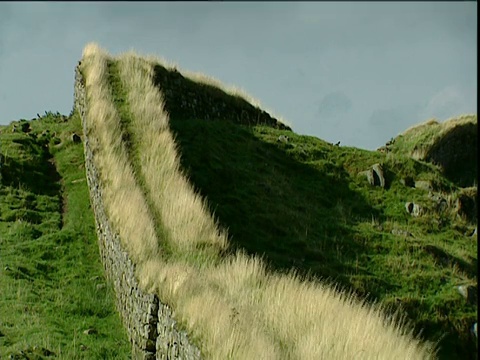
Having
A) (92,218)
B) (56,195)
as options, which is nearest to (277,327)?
(92,218)

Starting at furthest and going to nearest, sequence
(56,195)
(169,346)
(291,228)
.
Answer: (56,195)
(291,228)
(169,346)

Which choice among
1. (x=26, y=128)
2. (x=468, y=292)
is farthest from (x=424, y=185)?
(x=26, y=128)

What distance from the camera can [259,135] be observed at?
22.3m

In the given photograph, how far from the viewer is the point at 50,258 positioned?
14.8 meters

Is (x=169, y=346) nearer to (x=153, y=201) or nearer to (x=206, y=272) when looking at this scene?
(x=206, y=272)

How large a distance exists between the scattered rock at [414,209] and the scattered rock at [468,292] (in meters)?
4.57

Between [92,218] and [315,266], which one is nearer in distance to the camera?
[315,266]

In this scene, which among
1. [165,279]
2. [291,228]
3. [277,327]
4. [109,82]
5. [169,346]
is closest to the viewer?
[277,327]

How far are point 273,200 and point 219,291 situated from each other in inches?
337

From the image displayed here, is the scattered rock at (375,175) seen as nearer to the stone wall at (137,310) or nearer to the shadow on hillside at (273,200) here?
the shadow on hillside at (273,200)

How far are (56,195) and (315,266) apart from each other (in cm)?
796

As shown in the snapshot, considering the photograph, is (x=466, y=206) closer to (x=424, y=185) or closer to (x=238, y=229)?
(x=424, y=185)

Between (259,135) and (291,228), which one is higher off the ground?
(259,135)

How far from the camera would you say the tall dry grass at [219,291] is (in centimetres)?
745
